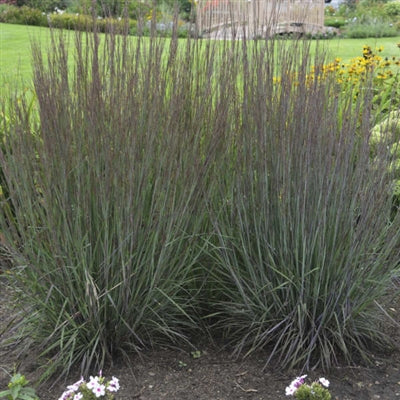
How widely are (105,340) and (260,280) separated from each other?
763 mm

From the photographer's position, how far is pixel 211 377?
9.32ft

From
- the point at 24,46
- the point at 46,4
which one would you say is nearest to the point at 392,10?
the point at 24,46

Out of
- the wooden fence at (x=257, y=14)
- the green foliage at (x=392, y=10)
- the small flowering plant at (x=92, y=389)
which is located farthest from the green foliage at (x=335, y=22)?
the small flowering plant at (x=92, y=389)

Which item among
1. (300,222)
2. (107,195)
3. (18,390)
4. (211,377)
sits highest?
(107,195)

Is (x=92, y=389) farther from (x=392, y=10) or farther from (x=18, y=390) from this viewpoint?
(x=392, y=10)

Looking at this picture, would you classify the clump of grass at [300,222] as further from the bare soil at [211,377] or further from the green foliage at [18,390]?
the green foliage at [18,390]

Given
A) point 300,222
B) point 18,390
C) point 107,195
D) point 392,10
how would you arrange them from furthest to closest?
point 392,10, point 300,222, point 107,195, point 18,390

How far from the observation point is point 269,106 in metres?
2.93

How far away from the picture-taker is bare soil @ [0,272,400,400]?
8.92 ft

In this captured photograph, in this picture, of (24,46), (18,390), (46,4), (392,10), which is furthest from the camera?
(392,10)

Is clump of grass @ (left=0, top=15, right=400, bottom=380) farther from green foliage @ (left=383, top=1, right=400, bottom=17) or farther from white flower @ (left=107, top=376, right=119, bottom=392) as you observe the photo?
green foliage @ (left=383, top=1, right=400, bottom=17)

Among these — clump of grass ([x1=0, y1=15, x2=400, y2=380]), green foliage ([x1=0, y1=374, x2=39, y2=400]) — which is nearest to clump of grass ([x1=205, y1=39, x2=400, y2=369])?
clump of grass ([x1=0, y1=15, x2=400, y2=380])

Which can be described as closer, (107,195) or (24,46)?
(107,195)

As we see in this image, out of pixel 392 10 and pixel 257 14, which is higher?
pixel 257 14
